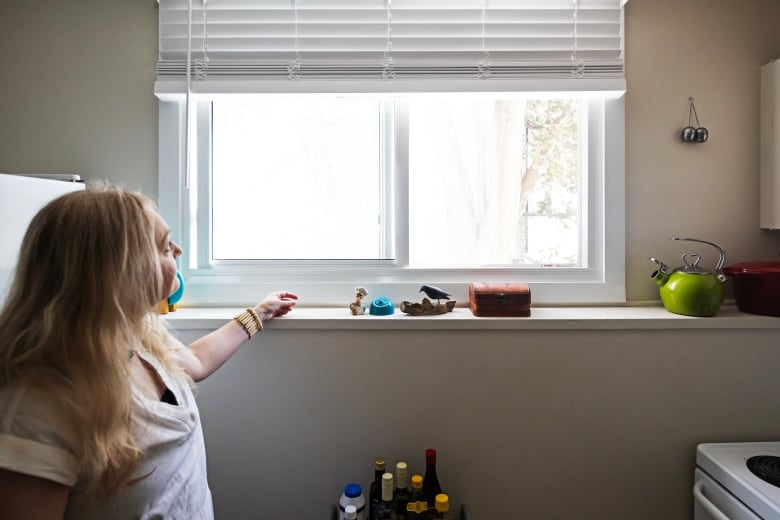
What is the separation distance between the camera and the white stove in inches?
34.7

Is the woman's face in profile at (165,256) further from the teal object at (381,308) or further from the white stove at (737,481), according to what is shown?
the white stove at (737,481)

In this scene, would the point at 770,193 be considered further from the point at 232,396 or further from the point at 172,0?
the point at 172,0

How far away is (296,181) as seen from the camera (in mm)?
1387

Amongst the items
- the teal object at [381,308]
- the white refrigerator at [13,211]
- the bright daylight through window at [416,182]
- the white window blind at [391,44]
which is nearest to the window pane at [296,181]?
the bright daylight through window at [416,182]

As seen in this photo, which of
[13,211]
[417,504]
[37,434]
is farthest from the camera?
[417,504]

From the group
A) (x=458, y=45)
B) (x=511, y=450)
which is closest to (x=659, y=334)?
(x=511, y=450)

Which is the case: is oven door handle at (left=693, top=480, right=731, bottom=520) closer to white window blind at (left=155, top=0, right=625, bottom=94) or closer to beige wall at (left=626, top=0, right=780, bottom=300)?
beige wall at (left=626, top=0, right=780, bottom=300)

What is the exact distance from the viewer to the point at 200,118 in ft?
4.41

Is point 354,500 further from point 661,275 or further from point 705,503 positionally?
point 661,275

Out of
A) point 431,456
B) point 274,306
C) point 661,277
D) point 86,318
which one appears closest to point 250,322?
point 274,306

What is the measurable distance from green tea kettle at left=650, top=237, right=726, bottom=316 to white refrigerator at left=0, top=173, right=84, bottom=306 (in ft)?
4.95

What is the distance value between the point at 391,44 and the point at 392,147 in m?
0.31

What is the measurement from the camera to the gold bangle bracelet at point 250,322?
104 cm

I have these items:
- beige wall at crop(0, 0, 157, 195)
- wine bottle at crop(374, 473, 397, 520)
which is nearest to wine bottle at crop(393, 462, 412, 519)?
wine bottle at crop(374, 473, 397, 520)
